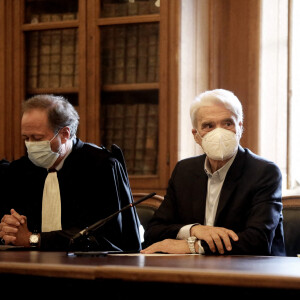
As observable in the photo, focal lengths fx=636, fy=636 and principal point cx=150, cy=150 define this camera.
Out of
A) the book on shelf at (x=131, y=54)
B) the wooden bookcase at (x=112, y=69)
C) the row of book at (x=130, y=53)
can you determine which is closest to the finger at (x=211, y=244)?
the wooden bookcase at (x=112, y=69)

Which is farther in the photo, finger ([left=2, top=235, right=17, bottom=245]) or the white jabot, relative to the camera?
the white jabot

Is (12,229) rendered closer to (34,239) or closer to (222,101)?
(34,239)

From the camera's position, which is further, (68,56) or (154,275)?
(68,56)

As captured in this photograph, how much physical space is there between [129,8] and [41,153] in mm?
1355

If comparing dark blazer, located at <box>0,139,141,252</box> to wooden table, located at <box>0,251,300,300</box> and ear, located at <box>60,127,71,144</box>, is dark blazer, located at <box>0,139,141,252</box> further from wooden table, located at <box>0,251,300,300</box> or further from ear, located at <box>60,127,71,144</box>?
wooden table, located at <box>0,251,300,300</box>

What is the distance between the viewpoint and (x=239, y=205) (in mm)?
2463

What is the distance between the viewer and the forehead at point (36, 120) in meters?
2.91

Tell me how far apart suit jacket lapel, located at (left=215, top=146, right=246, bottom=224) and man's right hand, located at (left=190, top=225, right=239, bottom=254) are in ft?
0.62

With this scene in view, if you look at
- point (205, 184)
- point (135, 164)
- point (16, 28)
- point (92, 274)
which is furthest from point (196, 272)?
point (16, 28)

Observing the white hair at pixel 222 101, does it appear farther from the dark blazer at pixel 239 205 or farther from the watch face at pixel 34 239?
the watch face at pixel 34 239

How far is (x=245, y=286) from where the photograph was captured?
1.41 meters

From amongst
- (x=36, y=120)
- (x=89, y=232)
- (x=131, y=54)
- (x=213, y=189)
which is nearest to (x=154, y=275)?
(x=89, y=232)

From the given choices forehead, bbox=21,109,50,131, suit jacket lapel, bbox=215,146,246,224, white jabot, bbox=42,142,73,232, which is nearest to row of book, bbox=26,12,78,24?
forehead, bbox=21,109,50,131

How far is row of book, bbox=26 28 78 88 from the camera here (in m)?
4.02
